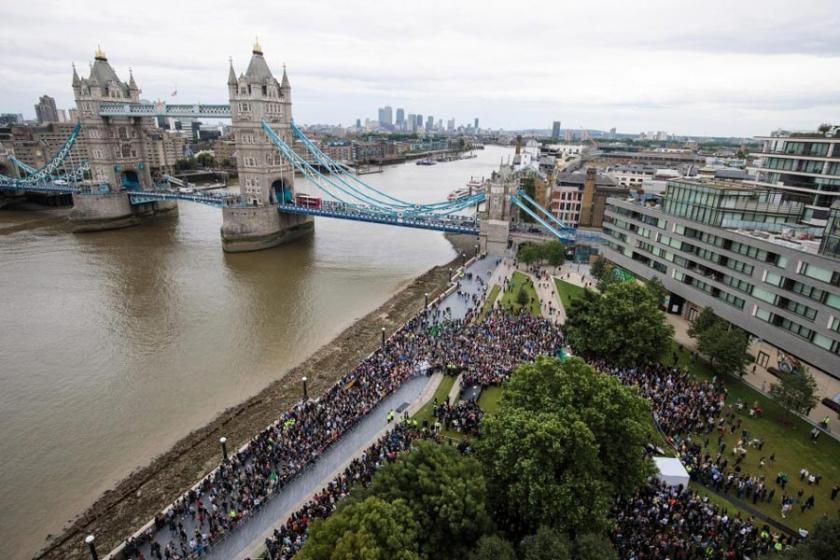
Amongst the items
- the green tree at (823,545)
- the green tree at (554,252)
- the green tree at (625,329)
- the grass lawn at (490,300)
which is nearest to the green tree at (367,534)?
the green tree at (823,545)

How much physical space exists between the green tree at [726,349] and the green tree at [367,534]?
21749 millimetres

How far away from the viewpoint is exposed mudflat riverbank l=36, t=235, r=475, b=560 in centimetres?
1838

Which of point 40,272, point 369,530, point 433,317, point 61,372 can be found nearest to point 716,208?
Result: point 433,317

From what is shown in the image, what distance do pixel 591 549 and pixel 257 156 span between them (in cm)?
5792

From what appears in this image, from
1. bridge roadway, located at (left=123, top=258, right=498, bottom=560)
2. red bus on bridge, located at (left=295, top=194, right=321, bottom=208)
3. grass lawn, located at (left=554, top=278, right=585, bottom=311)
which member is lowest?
bridge roadway, located at (left=123, top=258, right=498, bottom=560)

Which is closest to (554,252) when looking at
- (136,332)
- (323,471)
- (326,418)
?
(326,418)

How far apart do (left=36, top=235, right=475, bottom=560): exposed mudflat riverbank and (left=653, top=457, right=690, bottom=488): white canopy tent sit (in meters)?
18.4

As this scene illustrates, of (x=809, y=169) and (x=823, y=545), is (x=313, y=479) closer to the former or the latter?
(x=823, y=545)

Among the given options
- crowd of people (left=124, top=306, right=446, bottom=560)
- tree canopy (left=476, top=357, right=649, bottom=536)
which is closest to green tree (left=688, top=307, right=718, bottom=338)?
tree canopy (left=476, top=357, right=649, bottom=536)

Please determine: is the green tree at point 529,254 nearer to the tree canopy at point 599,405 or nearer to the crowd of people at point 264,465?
the crowd of people at point 264,465

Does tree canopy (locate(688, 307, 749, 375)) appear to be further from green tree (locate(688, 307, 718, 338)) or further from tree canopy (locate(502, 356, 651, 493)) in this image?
tree canopy (locate(502, 356, 651, 493))

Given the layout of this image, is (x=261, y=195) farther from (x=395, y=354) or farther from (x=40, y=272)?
(x=395, y=354)

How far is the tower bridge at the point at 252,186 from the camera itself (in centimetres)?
5572

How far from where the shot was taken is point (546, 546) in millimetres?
12453
